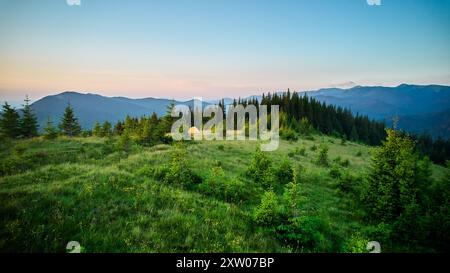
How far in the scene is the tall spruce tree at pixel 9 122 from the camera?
1620 inches

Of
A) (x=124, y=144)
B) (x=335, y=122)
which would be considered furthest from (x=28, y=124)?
(x=335, y=122)

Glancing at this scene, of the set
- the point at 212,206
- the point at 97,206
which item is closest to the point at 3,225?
the point at 97,206

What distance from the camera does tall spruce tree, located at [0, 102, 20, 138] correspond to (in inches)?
1620

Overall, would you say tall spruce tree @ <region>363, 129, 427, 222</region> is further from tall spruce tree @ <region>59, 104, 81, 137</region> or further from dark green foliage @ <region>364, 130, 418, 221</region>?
tall spruce tree @ <region>59, 104, 81, 137</region>

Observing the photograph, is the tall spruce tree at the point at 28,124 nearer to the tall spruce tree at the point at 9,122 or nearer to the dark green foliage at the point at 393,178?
the tall spruce tree at the point at 9,122

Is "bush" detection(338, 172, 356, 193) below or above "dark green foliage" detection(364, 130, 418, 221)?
below

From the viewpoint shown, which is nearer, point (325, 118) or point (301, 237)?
point (301, 237)

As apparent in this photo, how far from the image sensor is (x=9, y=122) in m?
42.2

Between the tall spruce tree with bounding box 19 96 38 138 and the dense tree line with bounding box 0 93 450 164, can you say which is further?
the tall spruce tree with bounding box 19 96 38 138

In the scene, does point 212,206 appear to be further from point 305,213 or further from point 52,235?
point 52,235

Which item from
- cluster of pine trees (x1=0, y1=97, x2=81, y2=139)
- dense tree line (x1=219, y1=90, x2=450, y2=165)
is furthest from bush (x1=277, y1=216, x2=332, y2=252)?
dense tree line (x1=219, y1=90, x2=450, y2=165)

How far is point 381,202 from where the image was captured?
10.1m

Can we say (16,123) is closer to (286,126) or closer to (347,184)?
(347,184)

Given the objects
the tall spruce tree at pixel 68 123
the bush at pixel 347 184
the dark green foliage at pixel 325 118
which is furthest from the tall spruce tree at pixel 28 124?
the dark green foliage at pixel 325 118
